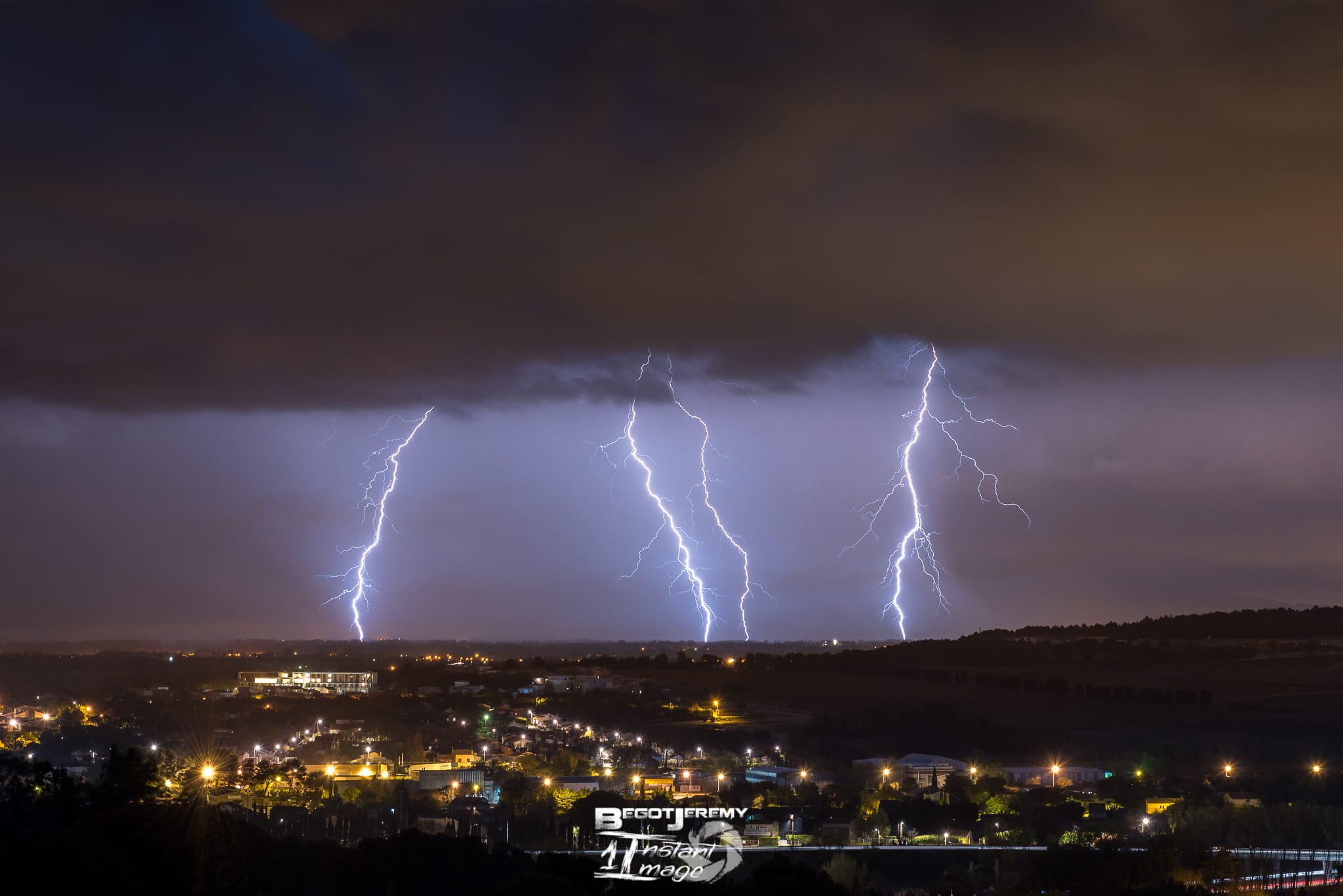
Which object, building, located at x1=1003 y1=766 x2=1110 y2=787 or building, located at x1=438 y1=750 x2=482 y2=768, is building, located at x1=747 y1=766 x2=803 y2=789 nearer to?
building, located at x1=1003 y1=766 x2=1110 y2=787

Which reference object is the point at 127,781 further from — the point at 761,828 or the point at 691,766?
the point at 691,766

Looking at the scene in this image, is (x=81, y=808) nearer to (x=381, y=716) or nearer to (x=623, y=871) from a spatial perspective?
(x=623, y=871)

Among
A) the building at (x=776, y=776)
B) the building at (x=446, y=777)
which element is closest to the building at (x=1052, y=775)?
the building at (x=776, y=776)

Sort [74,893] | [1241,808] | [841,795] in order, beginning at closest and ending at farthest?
[74,893], [1241,808], [841,795]

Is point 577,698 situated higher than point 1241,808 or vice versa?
point 577,698

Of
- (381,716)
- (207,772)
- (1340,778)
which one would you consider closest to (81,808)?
(207,772)
